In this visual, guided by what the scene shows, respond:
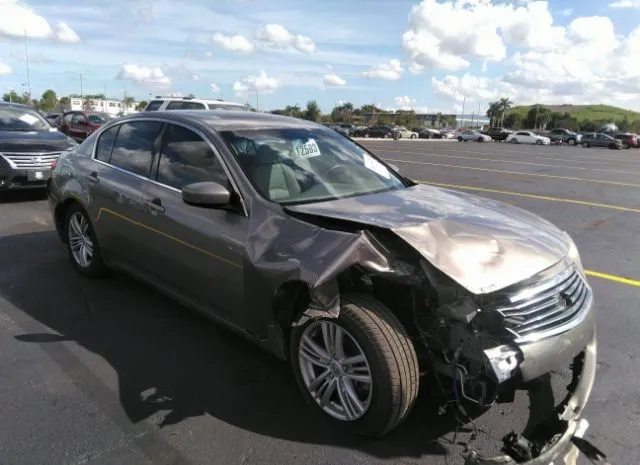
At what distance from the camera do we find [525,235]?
117 inches

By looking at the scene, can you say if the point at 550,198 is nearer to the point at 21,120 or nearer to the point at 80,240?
the point at 80,240

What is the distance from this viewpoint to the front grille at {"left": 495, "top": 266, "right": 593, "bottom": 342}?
2486 mm

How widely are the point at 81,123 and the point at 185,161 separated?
17198mm

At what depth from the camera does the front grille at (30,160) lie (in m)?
8.45

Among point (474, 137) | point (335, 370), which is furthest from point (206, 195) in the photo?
point (474, 137)

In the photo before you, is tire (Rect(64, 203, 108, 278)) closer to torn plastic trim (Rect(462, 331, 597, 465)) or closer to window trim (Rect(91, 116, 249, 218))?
window trim (Rect(91, 116, 249, 218))

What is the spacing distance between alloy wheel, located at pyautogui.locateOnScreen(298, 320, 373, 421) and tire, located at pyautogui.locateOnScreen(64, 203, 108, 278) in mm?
2710

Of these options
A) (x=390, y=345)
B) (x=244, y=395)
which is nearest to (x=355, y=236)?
(x=390, y=345)

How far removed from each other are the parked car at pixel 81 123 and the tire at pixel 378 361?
18.0 m

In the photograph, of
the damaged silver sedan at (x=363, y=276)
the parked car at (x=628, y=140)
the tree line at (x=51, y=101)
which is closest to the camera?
the damaged silver sedan at (x=363, y=276)

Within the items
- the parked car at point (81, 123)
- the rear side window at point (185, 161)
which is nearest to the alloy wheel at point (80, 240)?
the rear side window at point (185, 161)

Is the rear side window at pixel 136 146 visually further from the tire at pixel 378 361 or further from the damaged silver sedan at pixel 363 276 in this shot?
the tire at pixel 378 361

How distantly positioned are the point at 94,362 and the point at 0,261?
9.43 feet

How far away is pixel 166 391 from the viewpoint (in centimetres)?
314
